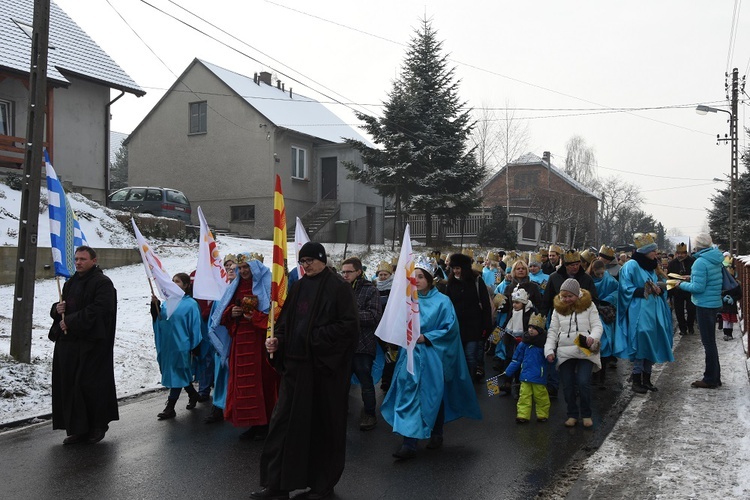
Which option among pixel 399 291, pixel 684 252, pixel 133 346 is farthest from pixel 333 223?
pixel 399 291

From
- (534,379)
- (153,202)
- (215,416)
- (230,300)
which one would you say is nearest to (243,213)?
(153,202)

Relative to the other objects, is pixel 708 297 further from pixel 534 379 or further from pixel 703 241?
pixel 534 379

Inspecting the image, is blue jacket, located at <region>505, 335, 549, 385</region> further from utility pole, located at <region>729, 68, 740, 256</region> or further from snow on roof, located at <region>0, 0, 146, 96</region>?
utility pole, located at <region>729, 68, 740, 256</region>

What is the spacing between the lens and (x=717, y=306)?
8984 mm

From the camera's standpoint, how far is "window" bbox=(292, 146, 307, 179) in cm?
3488

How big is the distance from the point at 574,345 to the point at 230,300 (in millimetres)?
3650

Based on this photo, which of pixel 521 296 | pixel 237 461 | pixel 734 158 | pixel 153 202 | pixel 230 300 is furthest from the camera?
pixel 734 158

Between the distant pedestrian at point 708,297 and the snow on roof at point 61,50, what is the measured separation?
62.8ft

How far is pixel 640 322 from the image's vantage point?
905cm

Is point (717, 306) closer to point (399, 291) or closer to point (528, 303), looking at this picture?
point (528, 303)

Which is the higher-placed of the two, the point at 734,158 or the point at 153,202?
the point at 734,158

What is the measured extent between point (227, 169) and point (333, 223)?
5.82m

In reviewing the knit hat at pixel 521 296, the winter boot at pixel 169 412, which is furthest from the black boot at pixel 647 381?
the winter boot at pixel 169 412

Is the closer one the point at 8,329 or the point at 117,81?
the point at 8,329
